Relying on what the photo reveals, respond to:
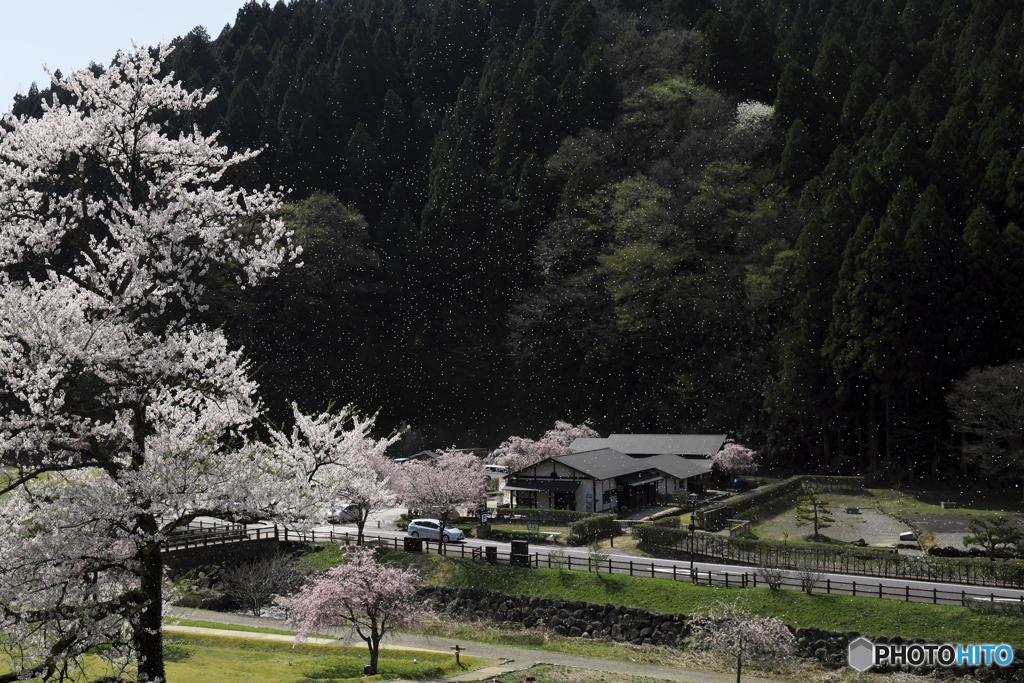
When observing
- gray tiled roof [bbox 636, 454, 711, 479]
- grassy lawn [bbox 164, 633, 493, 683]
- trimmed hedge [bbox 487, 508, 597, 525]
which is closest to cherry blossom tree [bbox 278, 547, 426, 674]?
grassy lawn [bbox 164, 633, 493, 683]

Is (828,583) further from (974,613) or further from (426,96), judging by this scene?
(426,96)

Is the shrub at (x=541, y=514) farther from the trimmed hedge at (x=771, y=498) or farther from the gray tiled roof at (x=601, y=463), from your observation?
the trimmed hedge at (x=771, y=498)

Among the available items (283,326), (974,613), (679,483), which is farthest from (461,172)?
(974,613)

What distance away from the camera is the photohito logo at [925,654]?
24141mm

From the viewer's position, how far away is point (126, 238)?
11508mm

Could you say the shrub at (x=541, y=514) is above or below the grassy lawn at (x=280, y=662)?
above

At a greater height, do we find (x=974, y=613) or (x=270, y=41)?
(x=270, y=41)

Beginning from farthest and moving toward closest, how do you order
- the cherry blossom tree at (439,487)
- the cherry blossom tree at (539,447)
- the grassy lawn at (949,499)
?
the cherry blossom tree at (539,447)
the grassy lawn at (949,499)
the cherry blossom tree at (439,487)

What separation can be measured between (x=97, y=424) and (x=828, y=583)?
23.6 meters

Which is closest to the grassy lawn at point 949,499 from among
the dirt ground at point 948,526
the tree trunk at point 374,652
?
the dirt ground at point 948,526

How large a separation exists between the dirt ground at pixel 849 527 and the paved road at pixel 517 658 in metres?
13.8

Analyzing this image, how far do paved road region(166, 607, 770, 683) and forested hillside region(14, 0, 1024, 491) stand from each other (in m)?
25.1

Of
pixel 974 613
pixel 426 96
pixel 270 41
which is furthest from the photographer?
pixel 270 41

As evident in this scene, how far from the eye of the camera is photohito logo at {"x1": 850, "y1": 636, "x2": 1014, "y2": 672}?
24141 mm
